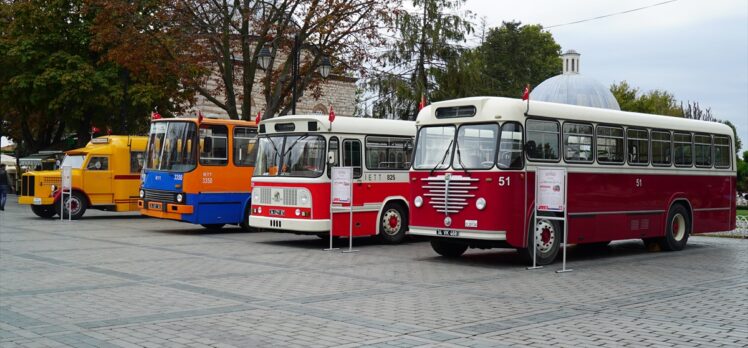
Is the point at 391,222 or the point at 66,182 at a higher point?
the point at 66,182

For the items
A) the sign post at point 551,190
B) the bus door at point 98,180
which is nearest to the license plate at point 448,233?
the sign post at point 551,190

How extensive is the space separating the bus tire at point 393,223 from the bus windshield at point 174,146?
5.47 m

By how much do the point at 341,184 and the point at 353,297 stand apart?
272 inches

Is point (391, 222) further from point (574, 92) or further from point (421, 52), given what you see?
point (574, 92)

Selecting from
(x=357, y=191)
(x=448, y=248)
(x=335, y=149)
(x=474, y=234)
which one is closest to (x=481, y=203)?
(x=474, y=234)

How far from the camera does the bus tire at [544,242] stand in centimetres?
1553

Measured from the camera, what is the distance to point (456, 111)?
15.9 meters

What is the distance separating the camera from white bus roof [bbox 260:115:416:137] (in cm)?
1905

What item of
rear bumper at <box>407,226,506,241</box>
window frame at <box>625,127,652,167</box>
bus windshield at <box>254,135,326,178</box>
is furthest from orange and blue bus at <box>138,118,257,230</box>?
window frame at <box>625,127,652,167</box>

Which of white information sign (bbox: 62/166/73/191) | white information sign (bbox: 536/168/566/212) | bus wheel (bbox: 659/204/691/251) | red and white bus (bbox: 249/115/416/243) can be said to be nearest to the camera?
white information sign (bbox: 536/168/566/212)

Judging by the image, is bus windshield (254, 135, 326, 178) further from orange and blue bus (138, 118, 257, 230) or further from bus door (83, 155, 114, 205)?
bus door (83, 155, 114, 205)

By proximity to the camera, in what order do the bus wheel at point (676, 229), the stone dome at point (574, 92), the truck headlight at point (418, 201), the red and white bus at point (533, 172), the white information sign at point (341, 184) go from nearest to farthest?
the red and white bus at point (533, 172), the truck headlight at point (418, 201), the white information sign at point (341, 184), the bus wheel at point (676, 229), the stone dome at point (574, 92)

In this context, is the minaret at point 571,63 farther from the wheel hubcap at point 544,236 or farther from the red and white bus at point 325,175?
the wheel hubcap at point 544,236

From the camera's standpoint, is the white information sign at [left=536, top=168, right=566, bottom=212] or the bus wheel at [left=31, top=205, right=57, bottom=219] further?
the bus wheel at [left=31, top=205, right=57, bottom=219]
